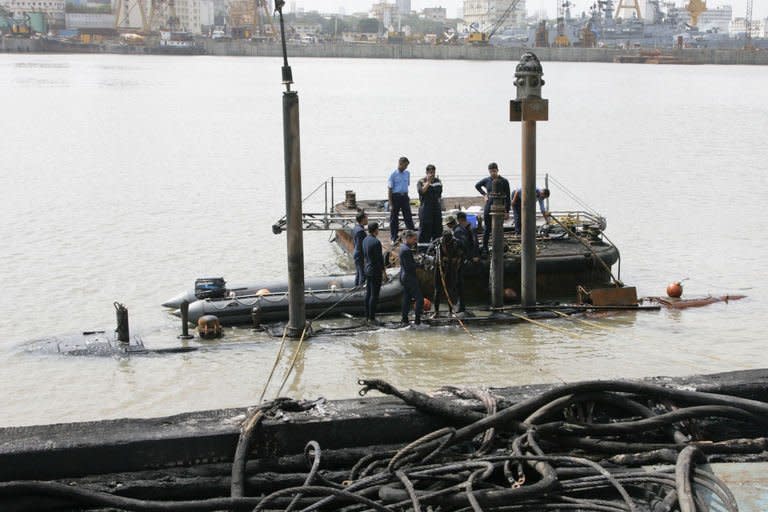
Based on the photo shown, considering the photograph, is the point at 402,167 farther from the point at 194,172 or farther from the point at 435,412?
the point at 194,172

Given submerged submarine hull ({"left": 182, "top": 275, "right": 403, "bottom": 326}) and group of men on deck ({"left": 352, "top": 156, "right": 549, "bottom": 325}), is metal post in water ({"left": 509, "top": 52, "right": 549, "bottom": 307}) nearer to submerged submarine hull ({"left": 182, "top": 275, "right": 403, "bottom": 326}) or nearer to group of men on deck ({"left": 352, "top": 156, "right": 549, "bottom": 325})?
group of men on deck ({"left": 352, "top": 156, "right": 549, "bottom": 325})

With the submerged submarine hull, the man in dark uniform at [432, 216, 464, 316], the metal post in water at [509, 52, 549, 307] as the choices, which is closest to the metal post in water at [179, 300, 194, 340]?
the submerged submarine hull

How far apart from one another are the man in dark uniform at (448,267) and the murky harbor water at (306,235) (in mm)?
756

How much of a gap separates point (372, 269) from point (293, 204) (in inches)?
55.6

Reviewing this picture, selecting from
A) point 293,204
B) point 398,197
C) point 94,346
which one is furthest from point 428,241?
point 94,346

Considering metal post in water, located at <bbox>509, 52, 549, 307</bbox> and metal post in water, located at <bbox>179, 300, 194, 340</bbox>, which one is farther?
metal post in water, located at <bbox>509, 52, 549, 307</bbox>

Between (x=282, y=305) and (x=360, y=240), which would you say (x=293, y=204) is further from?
(x=282, y=305)

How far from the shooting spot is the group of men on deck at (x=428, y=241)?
1368 centimetres

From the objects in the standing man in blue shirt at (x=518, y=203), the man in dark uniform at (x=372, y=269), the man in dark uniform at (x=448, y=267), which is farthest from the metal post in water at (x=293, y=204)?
the standing man in blue shirt at (x=518, y=203)

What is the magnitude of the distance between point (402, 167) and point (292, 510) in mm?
11780

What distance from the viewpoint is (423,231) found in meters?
16.4

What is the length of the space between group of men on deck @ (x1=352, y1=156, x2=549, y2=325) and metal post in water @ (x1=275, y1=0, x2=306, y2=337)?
937mm

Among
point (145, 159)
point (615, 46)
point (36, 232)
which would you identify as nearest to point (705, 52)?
point (615, 46)

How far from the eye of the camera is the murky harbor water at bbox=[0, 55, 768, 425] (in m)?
12.9
